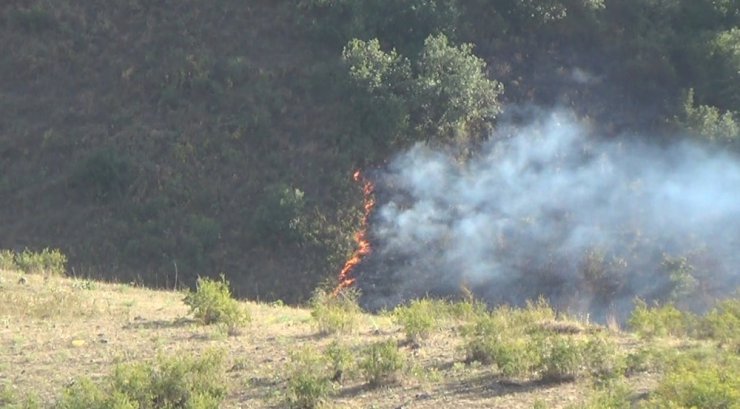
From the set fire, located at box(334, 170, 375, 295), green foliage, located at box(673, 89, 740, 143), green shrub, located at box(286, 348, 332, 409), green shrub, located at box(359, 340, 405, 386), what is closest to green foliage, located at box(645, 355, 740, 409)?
green shrub, located at box(359, 340, 405, 386)

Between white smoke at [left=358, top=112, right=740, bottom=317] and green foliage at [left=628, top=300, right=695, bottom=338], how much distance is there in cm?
965

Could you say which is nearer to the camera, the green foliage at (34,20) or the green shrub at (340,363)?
the green shrub at (340,363)

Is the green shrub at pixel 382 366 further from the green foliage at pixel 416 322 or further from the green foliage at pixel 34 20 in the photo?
the green foliage at pixel 34 20

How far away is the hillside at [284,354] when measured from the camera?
32.4ft

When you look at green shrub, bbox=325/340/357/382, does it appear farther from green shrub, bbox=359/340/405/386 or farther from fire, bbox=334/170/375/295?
fire, bbox=334/170/375/295

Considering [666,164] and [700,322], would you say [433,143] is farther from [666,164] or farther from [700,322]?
[700,322]

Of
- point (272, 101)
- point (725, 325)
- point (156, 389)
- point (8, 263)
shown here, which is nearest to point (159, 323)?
point (156, 389)

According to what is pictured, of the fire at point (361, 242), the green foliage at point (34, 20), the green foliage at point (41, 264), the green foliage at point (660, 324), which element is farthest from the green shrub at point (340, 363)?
the green foliage at point (34, 20)

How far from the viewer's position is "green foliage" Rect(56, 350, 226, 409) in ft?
31.2

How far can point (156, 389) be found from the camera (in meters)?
9.80

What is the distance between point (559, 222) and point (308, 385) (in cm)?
1455

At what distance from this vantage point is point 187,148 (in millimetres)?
24484

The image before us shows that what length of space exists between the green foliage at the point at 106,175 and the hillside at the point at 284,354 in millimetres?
9177

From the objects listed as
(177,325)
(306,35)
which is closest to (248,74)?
(306,35)
